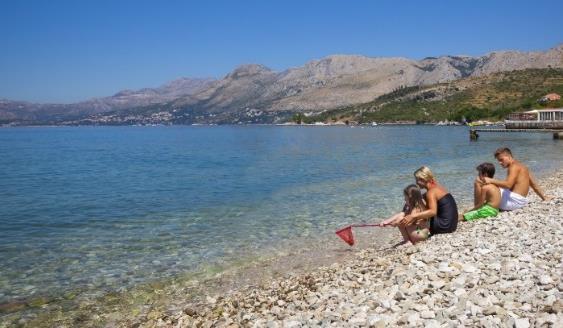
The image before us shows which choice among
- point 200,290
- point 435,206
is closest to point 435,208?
point 435,206

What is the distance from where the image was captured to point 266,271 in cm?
1436

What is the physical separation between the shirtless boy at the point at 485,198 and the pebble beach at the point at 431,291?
1.73 meters

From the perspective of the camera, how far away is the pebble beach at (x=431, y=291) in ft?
24.1

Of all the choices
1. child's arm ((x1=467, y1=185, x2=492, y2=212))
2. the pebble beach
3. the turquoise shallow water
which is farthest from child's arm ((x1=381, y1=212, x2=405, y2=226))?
the turquoise shallow water

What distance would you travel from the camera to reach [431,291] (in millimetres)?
8430

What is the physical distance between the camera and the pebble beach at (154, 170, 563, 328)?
24.1 ft

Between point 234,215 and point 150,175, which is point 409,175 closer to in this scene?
point 234,215

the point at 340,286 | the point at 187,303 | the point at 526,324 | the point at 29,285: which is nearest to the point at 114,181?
the point at 29,285

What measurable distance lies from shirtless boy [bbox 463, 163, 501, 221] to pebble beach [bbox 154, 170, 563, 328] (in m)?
1.73

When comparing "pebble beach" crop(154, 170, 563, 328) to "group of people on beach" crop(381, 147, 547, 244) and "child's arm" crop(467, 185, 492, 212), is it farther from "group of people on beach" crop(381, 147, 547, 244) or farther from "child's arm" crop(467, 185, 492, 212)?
"child's arm" crop(467, 185, 492, 212)

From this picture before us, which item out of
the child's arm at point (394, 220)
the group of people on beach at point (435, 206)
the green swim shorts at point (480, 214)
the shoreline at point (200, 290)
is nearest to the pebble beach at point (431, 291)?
the shoreline at point (200, 290)

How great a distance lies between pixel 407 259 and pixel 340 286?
181 cm

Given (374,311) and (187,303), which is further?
(187,303)

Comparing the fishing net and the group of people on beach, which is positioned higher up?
the group of people on beach
